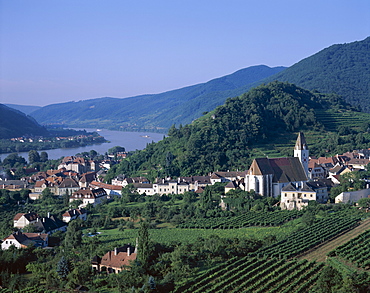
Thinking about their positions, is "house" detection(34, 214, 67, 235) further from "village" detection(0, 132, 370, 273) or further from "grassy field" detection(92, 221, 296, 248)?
"grassy field" detection(92, 221, 296, 248)

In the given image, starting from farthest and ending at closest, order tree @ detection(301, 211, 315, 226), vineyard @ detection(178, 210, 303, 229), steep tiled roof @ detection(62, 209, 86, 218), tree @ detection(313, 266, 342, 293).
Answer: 1. steep tiled roof @ detection(62, 209, 86, 218)
2. vineyard @ detection(178, 210, 303, 229)
3. tree @ detection(301, 211, 315, 226)
4. tree @ detection(313, 266, 342, 293)

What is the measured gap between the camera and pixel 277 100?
77.9 metres

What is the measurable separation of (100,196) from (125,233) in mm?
14302

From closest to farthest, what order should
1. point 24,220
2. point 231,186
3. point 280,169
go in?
point 24,220, point 280,169, point 231,186

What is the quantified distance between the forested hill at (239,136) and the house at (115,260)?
29379 mm

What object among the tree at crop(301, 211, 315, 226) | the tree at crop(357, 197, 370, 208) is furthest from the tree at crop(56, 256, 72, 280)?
the tree at crop(357, 197, 370, 208)

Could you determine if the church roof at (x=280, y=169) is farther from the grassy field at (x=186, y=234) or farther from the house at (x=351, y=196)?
the grassy field at (x=186, y=234)

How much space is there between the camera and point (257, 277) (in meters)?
24.7

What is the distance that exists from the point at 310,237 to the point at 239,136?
112ft

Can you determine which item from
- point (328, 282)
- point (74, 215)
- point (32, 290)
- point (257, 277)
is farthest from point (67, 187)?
point (328, 282)

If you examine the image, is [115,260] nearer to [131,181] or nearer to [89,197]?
[89,197]

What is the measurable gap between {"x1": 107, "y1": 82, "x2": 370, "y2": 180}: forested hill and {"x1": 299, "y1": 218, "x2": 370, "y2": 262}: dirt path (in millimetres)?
25576

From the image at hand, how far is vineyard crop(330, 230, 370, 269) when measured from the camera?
26.3 metres

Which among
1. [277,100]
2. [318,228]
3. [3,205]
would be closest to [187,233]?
[318,228]
